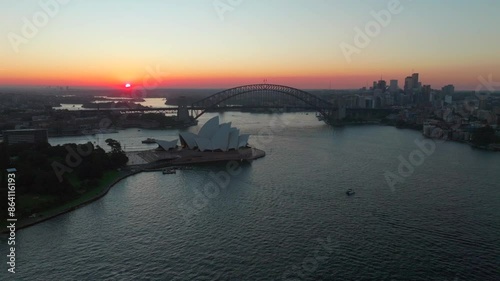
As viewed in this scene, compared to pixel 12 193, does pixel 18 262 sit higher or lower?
lower

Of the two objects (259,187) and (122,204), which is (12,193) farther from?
(259,187)

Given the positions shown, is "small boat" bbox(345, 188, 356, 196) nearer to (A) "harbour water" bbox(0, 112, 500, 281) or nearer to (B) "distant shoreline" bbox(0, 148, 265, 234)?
(A) "harbour water" bbox(0, 112, 500, 281)

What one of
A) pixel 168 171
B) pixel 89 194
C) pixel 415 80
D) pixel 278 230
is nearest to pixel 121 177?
pixel 168 171

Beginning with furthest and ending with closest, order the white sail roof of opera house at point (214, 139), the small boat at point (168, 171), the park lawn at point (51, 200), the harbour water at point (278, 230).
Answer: the white sail roof of opera house at point (214, 139) < the small boat at point (168, 171) < the park lawn at point (51, 200) < the harbour water at point (278, 230)

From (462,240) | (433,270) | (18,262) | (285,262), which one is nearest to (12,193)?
(18,262)

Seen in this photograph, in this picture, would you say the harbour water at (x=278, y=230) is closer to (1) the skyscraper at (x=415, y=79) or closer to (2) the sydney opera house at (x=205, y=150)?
(2) the sydney opera house at (x=205, y=150)

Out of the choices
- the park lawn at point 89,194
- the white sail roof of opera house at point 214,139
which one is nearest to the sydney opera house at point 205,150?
the white sail roof of opera house at point 214,139
